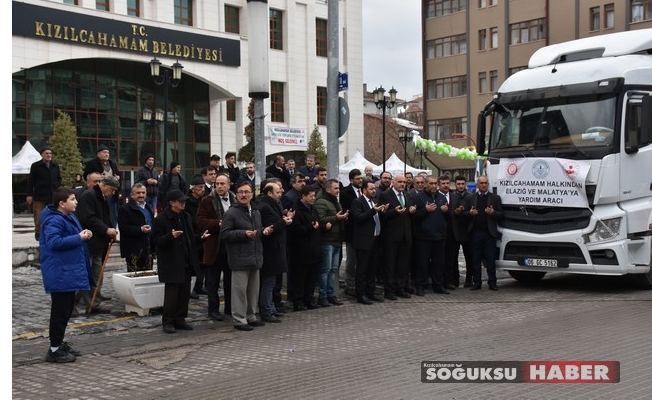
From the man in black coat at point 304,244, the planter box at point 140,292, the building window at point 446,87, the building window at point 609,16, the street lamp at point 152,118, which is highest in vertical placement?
the building window at point 609,16

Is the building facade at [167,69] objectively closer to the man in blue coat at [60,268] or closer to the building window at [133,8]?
the building window at [133,8]

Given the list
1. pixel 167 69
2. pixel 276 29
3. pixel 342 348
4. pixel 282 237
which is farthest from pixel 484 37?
→ pixel 342 348

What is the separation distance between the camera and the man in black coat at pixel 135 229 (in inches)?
443

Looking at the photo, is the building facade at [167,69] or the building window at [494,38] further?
the building window at [494,38]

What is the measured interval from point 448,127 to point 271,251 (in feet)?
165

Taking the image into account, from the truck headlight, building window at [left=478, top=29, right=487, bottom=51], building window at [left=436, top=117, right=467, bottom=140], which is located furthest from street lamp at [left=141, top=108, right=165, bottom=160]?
building window at [left=478, top=29, right=487, bottom=51]

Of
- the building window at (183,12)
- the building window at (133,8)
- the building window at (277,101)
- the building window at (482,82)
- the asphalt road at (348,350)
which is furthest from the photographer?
the building window at (482,82)

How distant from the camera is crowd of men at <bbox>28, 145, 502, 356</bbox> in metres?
10.3

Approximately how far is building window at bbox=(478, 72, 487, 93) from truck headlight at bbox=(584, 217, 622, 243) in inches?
1785

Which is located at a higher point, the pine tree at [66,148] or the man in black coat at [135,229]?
the pine tree at [66,148]

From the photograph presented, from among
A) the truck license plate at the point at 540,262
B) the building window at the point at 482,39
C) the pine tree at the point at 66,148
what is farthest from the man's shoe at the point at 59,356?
the building window at the point at 482,39

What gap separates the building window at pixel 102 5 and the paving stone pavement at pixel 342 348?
25844mm

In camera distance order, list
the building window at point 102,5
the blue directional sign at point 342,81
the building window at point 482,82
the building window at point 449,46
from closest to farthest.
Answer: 1. the blue directional sign at point 342,81
2. the building window at point 102,5
3. the building window at point 482,82
4. the building window at point 449,46

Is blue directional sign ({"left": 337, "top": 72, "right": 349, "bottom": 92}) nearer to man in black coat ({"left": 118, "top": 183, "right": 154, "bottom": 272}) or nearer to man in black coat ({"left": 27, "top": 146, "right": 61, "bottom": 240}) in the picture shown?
man in black coat ({"left": 118, "top": 183, "right": 154, "bottom": 272})
